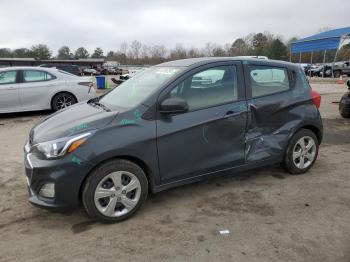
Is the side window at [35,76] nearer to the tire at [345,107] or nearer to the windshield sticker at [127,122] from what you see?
the windshield sticker at [127,122]

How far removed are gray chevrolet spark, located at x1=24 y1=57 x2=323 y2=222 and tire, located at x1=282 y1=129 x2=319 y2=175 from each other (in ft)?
0.05

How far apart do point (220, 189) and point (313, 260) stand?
5.44ft

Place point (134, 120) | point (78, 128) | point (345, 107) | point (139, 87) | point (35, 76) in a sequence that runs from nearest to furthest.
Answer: point (78, 128) < point (134, 120) < point (139, 87) < point (345, 107) < point (35, 76)

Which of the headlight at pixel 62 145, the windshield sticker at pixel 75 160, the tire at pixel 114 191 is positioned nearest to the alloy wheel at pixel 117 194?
the tire at pixel 114 191

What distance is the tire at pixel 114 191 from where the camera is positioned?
11.1 ft

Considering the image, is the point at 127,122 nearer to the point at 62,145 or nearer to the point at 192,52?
the point at 62,145

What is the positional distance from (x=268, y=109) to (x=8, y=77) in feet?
25.5

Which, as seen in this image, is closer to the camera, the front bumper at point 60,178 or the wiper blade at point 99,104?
the front bumper at point 60,178

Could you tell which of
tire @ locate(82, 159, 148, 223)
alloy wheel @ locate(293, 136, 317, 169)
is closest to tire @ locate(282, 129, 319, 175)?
alloy wheel @ locate(293, 136, 317, 169)

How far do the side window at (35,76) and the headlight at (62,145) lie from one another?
23.2 feet

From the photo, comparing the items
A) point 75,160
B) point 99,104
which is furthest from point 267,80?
point 75,160

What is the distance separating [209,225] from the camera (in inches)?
138

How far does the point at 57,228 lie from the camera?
353 cm

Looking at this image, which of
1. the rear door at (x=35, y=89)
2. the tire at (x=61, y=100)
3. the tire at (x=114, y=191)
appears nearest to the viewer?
the tire at (x=114, y=191)
